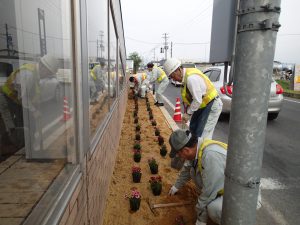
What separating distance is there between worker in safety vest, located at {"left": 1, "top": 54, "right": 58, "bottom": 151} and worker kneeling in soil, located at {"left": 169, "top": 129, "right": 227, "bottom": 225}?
141cm

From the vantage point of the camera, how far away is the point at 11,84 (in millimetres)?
2096

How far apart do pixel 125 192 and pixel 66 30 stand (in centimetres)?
264

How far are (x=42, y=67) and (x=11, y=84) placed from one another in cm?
44

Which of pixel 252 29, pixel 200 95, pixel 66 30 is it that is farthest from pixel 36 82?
pixel 200 95

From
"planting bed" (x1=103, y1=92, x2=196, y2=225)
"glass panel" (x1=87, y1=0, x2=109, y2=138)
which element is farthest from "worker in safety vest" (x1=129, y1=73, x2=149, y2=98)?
"glass panel" (x1=87, y1=0, x2=109, y2=138)

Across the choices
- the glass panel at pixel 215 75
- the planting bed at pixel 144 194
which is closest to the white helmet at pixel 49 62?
the planting bed at pixel 144 194

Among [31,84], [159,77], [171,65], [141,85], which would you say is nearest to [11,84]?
[31,84]

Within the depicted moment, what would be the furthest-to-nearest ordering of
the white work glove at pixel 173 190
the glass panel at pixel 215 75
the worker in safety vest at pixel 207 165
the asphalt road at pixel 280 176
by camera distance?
the glass panel at pixel 215 75, the white work glove at pixel 173 190, the asphalt road at pixel 280 176, the worker in safety vest at pixel 207 165

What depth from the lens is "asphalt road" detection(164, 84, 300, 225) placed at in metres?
3.39

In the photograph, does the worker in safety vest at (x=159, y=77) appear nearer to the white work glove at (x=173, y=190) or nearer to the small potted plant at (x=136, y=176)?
the small potted plant at (x=136, y=176)

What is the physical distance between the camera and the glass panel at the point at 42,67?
178 centimetres

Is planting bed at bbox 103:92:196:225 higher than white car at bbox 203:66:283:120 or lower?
lower

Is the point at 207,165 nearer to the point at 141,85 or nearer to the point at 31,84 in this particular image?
the point at 31,84

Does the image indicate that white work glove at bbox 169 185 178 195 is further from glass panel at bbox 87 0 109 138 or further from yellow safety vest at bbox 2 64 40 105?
yellow safety vest at bbox 2 64 40 105
